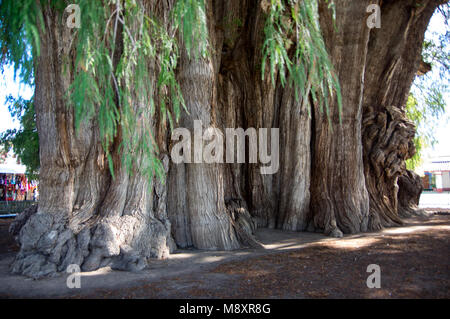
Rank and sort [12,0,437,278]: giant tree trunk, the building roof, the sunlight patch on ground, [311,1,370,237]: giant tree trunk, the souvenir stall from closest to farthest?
1. [12,0,437,278]: giant tree trunk
2. the sunlight patch on ground
3. [311,1,370,237]: giant tree trunk
4. the souvenir stall
5. the building roof

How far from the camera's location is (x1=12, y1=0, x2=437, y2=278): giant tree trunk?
5.00 meters

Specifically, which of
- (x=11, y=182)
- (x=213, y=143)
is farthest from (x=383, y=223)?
(x=11, y=182)

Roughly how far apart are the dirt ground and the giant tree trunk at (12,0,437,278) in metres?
0.45

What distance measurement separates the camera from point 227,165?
7988 mm

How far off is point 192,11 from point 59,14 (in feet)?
7.85

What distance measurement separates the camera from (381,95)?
348 inches

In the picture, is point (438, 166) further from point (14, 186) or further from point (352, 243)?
point (14, 186)

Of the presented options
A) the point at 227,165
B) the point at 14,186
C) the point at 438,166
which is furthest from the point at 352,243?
the point at 438,166

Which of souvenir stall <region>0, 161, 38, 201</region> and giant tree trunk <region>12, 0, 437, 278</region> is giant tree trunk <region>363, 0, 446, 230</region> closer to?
giant tree trunk <region>12, 0, 437, 278</region>

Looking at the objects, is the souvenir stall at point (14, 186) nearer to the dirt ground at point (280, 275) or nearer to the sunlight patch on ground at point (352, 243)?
the dirt ground at point (280, 275)

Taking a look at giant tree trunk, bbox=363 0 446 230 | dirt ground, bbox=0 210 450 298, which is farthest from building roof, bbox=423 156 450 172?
dirt ground, bbox=0 210 450 298

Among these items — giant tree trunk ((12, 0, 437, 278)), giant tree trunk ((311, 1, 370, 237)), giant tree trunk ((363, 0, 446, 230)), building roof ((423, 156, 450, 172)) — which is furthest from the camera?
building roof ((423, 156, 450, 172))

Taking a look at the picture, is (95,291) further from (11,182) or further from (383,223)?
(11,182)

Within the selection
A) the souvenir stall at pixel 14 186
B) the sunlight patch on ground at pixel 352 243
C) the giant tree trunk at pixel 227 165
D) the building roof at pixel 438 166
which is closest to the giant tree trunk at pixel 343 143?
the giant tree trunk at pixel 227 165
